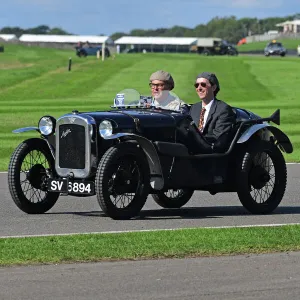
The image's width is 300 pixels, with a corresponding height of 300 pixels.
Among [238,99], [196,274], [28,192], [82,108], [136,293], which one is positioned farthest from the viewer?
[238,99]

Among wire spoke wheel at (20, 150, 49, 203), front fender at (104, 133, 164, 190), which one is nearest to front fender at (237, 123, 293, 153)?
front fender at (104, 133, 164, 190)

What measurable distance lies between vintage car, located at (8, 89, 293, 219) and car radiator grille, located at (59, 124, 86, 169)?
1 centimetres

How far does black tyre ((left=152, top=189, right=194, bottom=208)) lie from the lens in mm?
12930

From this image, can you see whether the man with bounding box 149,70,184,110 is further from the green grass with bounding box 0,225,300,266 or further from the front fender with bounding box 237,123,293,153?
the green grass with bounding box 0,225,300,266

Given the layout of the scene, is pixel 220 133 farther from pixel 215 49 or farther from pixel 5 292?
pixel 215 49

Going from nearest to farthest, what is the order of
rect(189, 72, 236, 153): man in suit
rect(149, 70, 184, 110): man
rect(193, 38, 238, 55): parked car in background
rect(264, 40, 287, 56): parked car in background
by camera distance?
rect(189, 72, 236, 153): man in suit → rect(149, 70, 184, 110): man → rect(264, 40, 287, 56): parked car in background → rect(193, 38, 238, 55): parked car in background

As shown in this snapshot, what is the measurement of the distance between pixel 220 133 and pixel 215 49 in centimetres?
11316

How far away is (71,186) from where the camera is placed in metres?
11.5

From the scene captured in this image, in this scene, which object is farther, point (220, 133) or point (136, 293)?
point (220, 133)

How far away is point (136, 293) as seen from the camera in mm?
7434

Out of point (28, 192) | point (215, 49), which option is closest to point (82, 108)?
point (28, 192)

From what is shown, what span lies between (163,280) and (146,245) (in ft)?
5.00

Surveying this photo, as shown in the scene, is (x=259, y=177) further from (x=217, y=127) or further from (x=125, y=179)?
(x=125, y=179)

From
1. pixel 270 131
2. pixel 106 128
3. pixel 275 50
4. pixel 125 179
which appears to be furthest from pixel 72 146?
pixel 275 50
